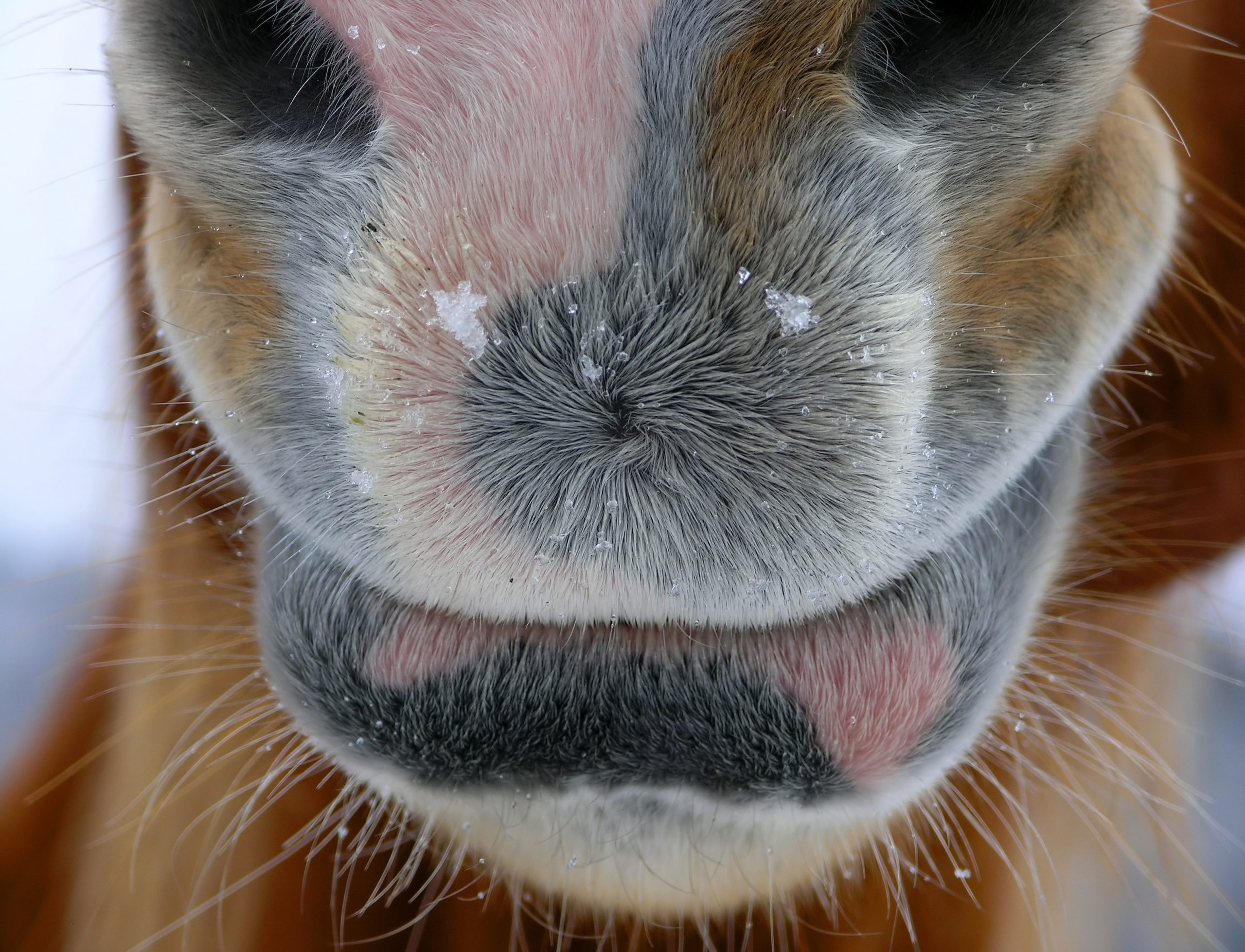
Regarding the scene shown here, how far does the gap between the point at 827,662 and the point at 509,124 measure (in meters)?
0.24

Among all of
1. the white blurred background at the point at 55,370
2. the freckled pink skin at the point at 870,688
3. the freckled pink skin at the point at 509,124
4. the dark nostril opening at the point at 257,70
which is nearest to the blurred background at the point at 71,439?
the white blurred background at the point at 55,370

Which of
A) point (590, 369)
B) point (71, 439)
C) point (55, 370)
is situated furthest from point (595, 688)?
point (71, 439)

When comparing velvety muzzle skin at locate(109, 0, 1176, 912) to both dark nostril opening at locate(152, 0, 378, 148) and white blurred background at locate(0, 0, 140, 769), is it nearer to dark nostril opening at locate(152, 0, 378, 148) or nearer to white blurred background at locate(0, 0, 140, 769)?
dark nostril opening at locate(152, 0, 378, 148)

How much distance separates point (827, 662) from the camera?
1.26 ft

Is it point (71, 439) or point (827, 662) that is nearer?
point (827, 662)

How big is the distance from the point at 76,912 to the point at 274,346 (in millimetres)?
708

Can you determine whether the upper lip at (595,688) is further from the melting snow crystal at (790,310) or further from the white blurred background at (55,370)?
the white blurred background at (55,370)

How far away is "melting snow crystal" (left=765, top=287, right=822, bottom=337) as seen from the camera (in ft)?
0.97

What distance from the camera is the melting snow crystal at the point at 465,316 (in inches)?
11.8

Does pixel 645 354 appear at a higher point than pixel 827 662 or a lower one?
higher

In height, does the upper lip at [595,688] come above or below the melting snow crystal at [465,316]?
below

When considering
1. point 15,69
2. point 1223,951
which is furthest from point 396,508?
point 1223,951

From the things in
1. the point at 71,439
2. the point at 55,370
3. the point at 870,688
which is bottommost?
the point at 71,439

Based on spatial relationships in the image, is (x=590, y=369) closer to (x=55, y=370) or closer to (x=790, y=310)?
(x=790, y=310)
